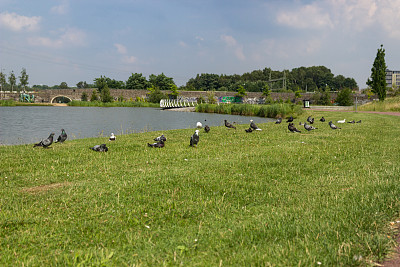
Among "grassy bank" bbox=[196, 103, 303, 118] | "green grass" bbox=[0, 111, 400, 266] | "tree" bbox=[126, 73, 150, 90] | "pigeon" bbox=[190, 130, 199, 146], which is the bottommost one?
"green grass" bbox=[0, 111, 400, 266]

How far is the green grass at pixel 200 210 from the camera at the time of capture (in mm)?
3236

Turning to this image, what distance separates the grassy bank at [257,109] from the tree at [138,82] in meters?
53.1

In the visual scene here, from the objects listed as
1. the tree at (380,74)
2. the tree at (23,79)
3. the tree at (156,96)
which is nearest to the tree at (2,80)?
the tree at (23,79)

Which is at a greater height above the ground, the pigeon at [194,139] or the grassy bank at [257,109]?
the grassy bank at [257,109]

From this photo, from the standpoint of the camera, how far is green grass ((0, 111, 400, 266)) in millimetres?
3236

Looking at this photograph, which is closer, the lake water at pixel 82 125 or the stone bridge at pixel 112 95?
the lake water at pixel 82 125

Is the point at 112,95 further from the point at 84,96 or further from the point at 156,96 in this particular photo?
the point at 156,96

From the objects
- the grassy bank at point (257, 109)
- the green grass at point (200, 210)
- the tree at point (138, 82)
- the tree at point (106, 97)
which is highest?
the tree at point (138, 82)

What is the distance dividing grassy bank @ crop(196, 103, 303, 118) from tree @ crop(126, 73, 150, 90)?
53145mm

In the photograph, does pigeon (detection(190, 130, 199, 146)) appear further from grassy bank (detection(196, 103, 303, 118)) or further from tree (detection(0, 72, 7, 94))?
tree (detection(0, 72, 7, 94))

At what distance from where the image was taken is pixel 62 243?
11.5ft

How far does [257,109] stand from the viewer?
38312 millimetres

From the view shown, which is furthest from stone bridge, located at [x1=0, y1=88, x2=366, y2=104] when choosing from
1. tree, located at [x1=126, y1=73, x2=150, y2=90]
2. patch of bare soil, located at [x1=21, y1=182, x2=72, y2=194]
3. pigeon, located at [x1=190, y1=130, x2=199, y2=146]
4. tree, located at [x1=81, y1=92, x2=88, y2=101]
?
patch of bare soil, located at [x1=21, y1=182, x2=72, y2=194]

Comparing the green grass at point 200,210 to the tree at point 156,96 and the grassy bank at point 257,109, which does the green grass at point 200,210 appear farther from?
the tree at point 156,96
